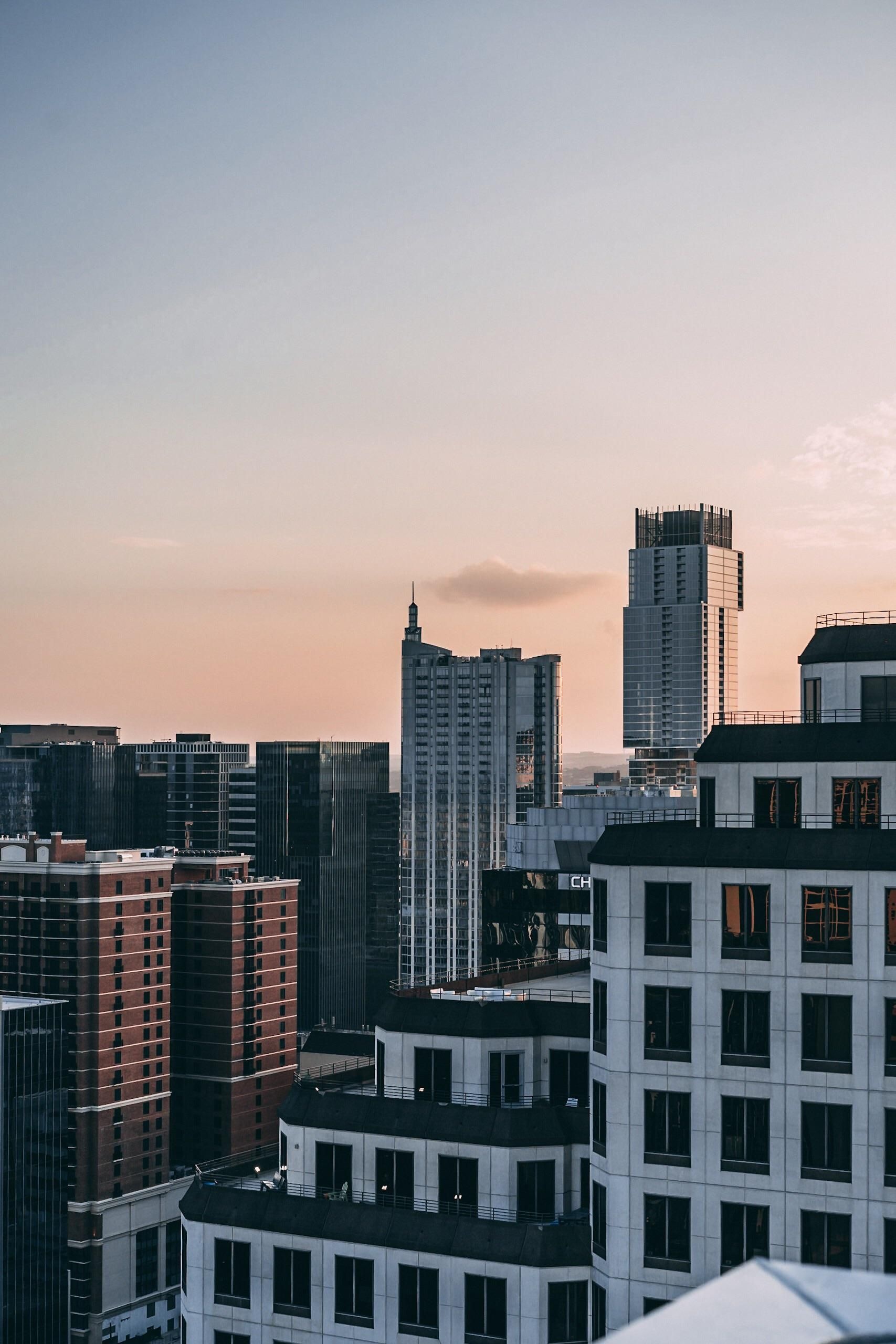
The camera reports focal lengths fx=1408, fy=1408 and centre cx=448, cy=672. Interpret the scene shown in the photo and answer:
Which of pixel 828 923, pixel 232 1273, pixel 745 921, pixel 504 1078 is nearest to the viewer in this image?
pixel 828 923

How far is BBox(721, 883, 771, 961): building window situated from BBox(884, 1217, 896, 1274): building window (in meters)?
10.0

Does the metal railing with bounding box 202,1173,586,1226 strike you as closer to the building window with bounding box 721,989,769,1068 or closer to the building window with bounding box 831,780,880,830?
the building window with bounding box 721,989,769,1068

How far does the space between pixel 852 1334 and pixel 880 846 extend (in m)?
46.6

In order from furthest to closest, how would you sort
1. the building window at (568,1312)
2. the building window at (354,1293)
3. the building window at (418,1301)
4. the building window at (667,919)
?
the building window at (354,1293) → the building window at (418,1301) → the building window at (568,1312) → the building window at (667,919)

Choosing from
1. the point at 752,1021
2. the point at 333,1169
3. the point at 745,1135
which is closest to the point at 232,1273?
the point at 333,1169

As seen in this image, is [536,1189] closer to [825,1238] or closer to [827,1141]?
[825,1238]

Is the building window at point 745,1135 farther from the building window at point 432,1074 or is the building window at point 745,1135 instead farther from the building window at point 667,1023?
the building window at point 432,1074

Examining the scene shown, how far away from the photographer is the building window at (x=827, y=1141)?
168 feet

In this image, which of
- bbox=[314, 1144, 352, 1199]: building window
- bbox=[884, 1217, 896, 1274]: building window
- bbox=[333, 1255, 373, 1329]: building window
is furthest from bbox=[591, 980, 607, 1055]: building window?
bbox=[314, 1144, 352, 1199]: building window

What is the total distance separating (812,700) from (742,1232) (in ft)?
72.8

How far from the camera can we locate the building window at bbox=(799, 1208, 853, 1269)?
51031mm

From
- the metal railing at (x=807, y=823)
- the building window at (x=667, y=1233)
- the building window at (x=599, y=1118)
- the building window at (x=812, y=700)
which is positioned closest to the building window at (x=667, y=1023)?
the building window at (x=599, y=1118)

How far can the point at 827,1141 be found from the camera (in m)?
51.7

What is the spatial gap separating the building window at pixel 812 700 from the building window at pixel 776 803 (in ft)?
18.7
